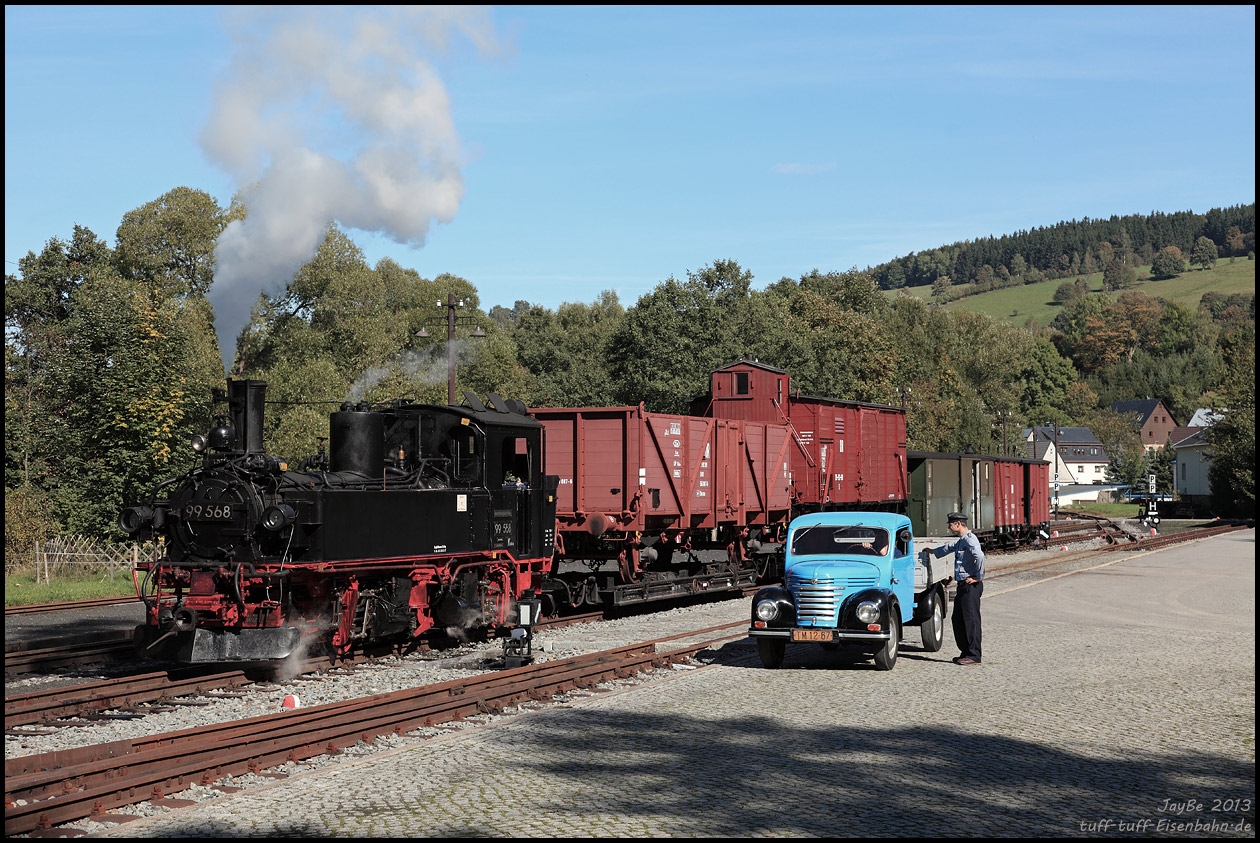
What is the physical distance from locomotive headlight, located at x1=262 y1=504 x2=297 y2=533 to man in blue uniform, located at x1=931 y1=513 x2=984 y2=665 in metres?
7.96

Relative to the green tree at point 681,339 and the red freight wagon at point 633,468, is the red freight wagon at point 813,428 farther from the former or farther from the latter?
the green tree at point 681,339

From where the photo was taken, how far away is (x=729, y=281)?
57.9m

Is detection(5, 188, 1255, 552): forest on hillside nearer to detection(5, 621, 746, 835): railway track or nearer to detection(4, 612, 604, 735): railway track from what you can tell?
detection(4, 612, 604, 735): railway track

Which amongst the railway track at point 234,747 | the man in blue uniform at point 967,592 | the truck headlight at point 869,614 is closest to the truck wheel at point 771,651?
the truck headlight at point 869,614

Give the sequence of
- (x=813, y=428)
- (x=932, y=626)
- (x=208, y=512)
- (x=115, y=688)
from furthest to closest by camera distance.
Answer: (x=813, y=428) → (x=932, y=626) → (x=208, y=512) → (x=115, y=688)

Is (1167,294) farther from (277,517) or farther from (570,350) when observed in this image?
(277,517)

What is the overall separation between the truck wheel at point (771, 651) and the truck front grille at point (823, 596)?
477 millimetres

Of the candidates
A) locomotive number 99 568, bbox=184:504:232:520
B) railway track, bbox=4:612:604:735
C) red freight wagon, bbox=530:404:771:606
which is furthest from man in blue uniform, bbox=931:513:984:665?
locomotive number 99 568, bbox=184:504:232:520

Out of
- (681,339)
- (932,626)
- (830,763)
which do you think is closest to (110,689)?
(830,763)

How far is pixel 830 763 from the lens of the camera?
925 cm

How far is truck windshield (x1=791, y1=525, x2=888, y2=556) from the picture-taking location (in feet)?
47.6

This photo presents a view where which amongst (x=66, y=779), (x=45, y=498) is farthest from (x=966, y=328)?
(x=66, y=779)

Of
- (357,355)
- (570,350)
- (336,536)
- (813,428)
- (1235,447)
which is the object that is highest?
(570,350)

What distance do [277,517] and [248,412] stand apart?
64.0 inches
